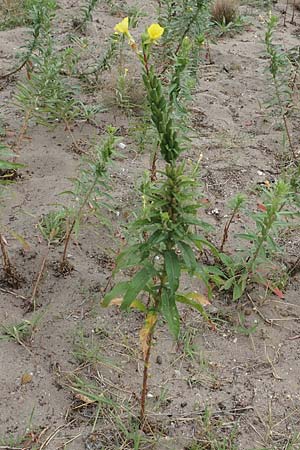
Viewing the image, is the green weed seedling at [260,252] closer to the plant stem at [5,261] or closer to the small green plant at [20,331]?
the small green plant at [20,331]

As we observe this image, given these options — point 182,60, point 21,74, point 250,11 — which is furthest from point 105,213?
point 250,11

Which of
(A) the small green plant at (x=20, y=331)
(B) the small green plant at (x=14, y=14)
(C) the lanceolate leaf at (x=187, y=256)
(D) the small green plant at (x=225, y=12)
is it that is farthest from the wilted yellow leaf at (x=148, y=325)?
(D) the small green plant at (x=225, y=12)

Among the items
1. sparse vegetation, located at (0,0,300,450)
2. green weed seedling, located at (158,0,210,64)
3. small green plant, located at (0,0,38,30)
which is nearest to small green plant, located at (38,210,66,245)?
sparse vegetation, located at (0,0,300,450)

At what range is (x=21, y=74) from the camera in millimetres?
4605

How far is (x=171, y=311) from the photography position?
2135 millimetres

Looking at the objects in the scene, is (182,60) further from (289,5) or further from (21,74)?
(289,5)

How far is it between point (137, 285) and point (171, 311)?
0.16 metres

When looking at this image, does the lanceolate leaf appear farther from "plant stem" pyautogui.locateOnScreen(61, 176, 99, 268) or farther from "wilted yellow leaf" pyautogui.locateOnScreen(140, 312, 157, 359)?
"plant stem" pyautogui.locateOnScreen(61, 176, 99, 268)

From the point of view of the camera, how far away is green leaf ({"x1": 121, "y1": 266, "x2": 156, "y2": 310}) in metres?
2.07

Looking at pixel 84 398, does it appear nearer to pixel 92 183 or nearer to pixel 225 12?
pixel 92 183

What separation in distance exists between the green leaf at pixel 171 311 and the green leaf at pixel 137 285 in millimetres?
102

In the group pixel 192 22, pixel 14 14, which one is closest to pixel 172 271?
pixel 192 22

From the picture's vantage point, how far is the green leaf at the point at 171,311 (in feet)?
6.90

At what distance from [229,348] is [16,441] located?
1.02 m
